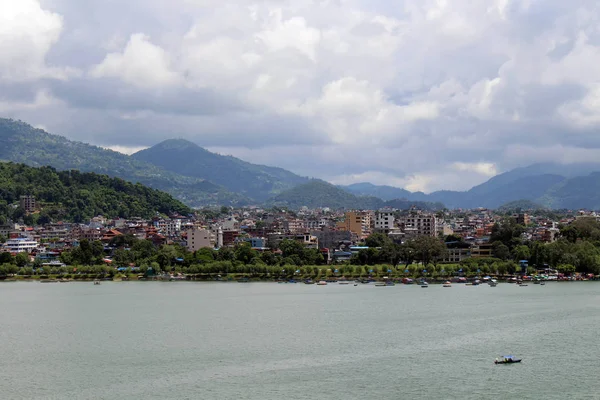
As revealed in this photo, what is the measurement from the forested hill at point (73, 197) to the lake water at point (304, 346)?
77.2 metres

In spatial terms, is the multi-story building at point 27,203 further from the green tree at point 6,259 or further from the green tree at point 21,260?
the green tree at point 21,260

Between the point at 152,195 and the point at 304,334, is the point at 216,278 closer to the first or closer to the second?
the point at 304,334

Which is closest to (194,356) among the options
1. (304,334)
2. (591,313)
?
(304,334)

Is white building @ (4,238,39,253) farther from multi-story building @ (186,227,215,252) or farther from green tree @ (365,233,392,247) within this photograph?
green tree @ (365,233,392,247)

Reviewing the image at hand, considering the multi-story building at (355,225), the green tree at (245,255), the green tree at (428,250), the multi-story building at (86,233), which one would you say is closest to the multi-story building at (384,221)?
the multi-story building at (355,225)

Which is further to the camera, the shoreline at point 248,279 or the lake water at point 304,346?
the shoreline at point 248,279

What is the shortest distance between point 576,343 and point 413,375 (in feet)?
27.8

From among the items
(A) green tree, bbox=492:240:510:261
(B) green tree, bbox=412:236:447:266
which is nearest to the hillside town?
(A) green tree, bbox=492:240:510:261

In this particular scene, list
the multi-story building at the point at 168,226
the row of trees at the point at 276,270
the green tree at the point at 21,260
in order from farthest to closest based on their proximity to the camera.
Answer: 1. the multi-story building at the point at 168,226
2. the green tree at the point at 21,260
3. the row of trees at the point at 276,270

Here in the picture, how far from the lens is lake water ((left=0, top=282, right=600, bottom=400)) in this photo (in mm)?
24047

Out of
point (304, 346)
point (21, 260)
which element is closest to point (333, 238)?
point (21, 260)

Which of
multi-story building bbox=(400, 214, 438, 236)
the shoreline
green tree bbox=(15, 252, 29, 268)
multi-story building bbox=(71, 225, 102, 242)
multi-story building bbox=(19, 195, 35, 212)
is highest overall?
multi-story building bbox=(19, 195, 35, 212)

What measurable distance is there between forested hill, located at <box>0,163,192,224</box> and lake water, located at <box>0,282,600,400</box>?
77.2m

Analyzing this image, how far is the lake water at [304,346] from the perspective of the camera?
2405cm
